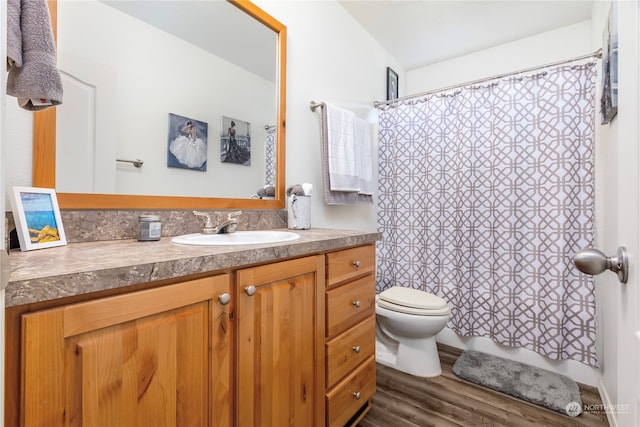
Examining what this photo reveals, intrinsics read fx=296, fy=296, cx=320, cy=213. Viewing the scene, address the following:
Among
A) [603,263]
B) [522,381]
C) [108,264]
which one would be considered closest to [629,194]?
[603,263]

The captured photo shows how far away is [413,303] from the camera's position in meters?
1.77

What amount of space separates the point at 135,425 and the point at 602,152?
→ 2.34 metres

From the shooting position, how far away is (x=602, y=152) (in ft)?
5.39

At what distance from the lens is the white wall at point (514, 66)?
182 centimetres

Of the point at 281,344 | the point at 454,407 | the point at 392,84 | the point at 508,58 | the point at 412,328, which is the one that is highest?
the point at 508,58

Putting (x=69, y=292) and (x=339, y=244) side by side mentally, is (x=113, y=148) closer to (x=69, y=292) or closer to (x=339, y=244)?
(x=69, y=292)

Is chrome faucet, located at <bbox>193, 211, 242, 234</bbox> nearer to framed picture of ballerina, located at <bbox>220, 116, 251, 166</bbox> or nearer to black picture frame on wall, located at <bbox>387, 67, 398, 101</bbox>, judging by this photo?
framed picture of ballerina, located at <bbox>220, 116, 251, 166</bbox>

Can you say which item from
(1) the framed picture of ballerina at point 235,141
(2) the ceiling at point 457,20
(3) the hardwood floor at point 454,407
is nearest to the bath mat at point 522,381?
(3) the hardwood floor at point 454,407

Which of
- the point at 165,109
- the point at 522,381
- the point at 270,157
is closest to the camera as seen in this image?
the point at 165,109

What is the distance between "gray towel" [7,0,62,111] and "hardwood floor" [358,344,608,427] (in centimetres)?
171

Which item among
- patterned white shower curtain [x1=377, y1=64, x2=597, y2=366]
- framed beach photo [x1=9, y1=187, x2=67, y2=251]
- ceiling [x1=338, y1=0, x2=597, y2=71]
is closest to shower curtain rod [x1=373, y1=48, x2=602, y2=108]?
patterned white shower curtain [x1=377, y1=64, x2=597, y2=366]

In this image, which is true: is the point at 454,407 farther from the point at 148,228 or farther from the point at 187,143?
the point at 187,143

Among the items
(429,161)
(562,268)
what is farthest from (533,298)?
(429,161)

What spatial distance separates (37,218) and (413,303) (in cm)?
172
